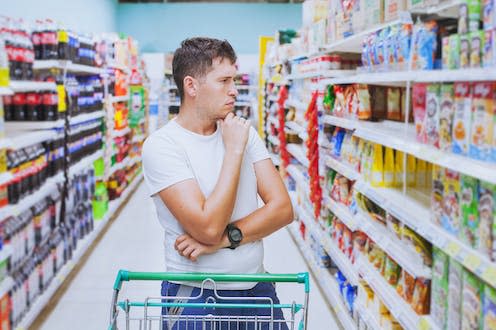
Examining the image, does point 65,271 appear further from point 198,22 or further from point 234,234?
point 198,22

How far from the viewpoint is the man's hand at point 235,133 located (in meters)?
2.02

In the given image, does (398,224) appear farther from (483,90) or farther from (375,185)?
(483,90)

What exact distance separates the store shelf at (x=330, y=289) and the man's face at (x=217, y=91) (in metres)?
2.17

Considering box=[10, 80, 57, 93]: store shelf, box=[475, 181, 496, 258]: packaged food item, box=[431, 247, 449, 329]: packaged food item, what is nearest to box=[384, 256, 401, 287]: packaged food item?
box=[431, 247, 449, 329]: packaged food item

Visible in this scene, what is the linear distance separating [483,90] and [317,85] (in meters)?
2.90

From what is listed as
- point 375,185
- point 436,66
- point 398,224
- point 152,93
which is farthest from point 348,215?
point 152,93

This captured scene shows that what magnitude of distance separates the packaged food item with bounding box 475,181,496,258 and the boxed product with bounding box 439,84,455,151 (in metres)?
0.28

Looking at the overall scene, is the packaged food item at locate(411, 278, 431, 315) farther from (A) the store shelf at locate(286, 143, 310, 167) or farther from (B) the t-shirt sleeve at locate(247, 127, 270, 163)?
(A) the store shelf at locate(286, 143, 310, 167)

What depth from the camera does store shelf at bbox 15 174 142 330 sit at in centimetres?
393

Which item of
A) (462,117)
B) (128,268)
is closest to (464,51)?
(462,117)

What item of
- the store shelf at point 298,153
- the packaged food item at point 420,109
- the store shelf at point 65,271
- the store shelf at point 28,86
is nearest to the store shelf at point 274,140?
the store shelf at point 298,153

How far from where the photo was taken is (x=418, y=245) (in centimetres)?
265

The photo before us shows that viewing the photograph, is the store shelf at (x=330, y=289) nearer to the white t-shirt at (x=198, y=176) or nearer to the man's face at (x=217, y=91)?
the white t-shirt at (x=198, y=176)

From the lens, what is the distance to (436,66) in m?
2.50
